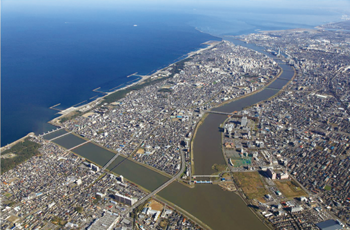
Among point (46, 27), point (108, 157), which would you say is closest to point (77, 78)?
point (108, 157)

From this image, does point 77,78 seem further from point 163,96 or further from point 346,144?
point 346,144

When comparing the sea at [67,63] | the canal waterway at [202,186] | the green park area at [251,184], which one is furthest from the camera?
the sea at [67,63]

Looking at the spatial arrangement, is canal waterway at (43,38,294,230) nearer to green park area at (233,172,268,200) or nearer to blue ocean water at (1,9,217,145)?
green park area at (233,172,268,200)

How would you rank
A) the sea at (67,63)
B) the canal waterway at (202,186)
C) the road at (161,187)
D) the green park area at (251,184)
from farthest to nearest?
the sea at (67,63)
the green park area at (251,184)
the road at (161,187)
the canal waterway at (202,186)

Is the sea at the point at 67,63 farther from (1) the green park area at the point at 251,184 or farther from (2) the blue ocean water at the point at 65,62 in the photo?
(1) the green park area at the point at 251,184

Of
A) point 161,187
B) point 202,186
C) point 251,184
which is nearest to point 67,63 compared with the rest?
point 161,187

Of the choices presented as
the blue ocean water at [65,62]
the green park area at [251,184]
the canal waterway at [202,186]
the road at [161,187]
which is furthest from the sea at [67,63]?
the green park area at [251,184]

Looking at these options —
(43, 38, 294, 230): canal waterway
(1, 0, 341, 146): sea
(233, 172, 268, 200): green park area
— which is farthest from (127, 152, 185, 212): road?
(1, 0, 341, 146): sea

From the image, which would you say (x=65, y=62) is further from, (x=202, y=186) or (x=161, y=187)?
(x=202, y=186)
